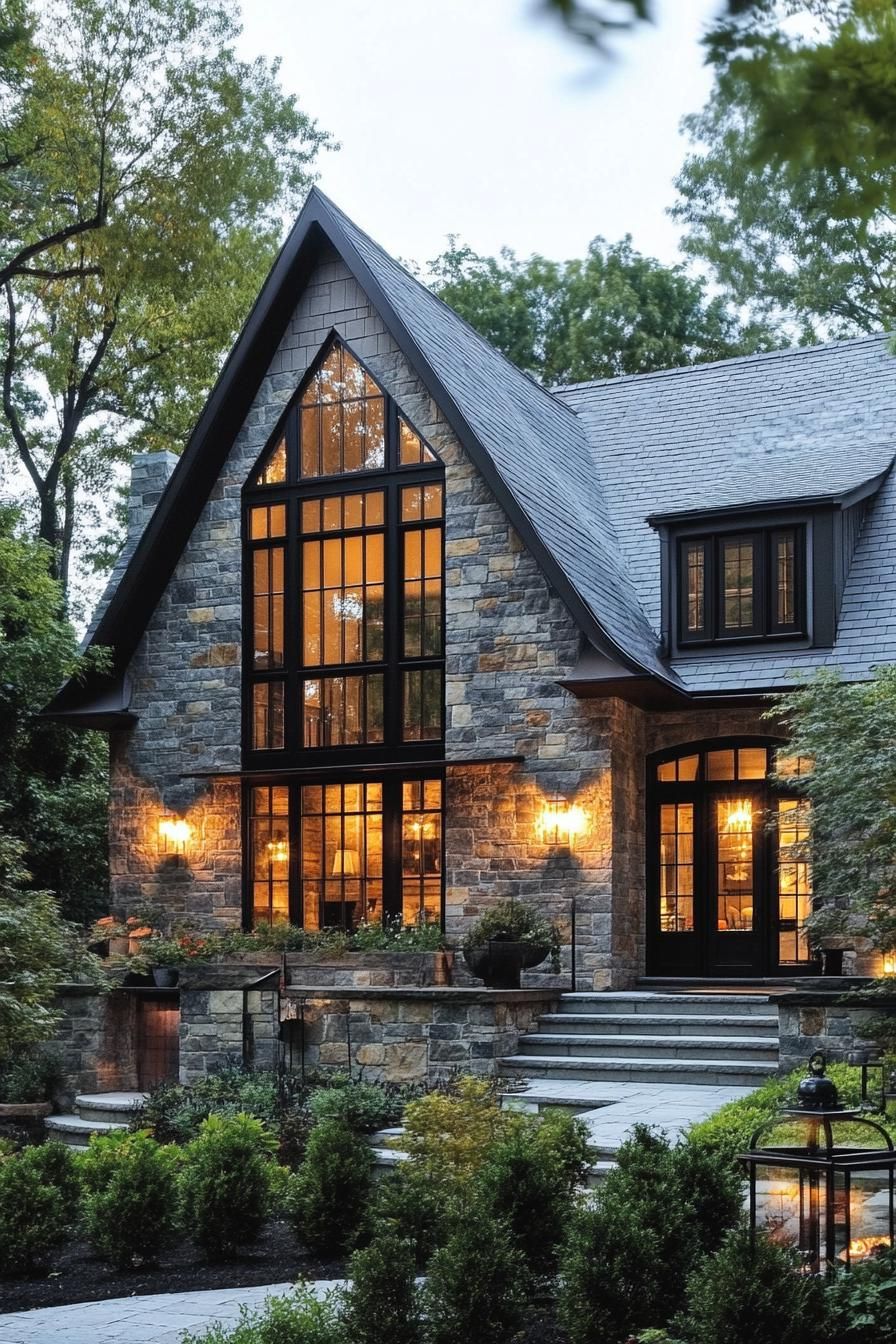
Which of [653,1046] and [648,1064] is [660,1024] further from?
[648,1064]

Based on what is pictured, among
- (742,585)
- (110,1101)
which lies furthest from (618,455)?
(110,1101)

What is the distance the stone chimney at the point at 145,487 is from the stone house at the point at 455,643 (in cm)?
199

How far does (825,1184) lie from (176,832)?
12564 mm

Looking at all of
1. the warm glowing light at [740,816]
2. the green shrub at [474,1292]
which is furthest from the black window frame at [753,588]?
the green shrub at [474,1292]

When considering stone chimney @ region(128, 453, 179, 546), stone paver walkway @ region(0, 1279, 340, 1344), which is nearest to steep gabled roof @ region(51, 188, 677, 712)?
stone chimney @ region(128, 453, 179, 546)

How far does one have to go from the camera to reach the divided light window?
17359 mm

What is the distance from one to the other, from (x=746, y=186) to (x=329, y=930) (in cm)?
1522

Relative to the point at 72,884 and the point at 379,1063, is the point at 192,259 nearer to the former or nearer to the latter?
the point at 72,884

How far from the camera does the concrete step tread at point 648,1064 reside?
44.0ft

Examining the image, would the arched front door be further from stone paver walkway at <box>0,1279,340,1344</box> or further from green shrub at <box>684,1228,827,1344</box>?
green shrub at <box>684,1228,827,1344</box>

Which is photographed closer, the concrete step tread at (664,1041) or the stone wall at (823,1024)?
the stone wall at (823,1024)

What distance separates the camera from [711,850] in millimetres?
17578

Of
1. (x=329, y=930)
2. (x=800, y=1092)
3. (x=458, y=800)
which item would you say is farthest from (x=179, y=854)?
(x=800, y=1092)

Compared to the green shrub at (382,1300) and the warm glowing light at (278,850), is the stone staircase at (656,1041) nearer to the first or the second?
the warm glowing light at (278,850)
